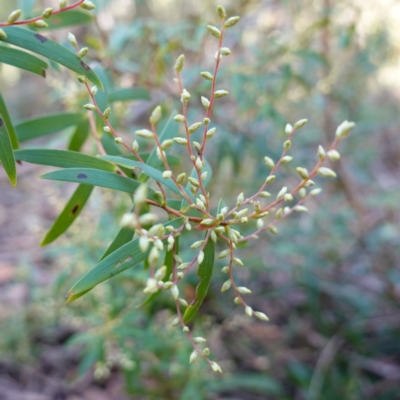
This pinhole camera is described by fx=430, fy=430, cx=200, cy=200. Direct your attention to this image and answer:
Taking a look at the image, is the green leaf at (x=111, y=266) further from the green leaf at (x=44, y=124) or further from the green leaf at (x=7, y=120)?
the green leaf at (x=44, y=124)

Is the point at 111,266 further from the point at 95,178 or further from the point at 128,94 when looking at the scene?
the point at 128,94

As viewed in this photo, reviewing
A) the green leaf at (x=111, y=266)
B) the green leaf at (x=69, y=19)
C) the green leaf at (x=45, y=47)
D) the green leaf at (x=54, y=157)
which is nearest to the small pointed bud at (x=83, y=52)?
the green leaf at (x=45, y=47)

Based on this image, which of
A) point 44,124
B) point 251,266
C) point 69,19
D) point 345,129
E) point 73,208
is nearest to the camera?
point 345,129

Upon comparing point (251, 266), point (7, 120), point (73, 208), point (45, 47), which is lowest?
point (251, 266)

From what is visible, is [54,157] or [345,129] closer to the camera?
[345,129]

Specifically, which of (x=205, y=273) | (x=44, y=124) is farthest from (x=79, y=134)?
(x=205, y=273)

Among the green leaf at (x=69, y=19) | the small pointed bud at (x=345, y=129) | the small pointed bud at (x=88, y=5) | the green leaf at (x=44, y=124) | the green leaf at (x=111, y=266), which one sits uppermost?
the small pointed bud at (x=88, y=5)

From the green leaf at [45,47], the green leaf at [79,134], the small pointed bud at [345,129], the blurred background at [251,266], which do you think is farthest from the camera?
the blurred background at [251,266]
